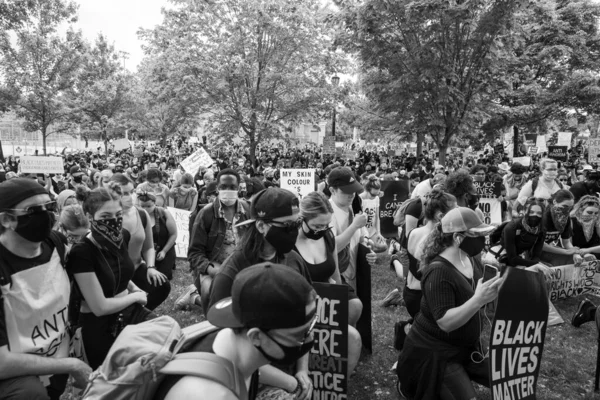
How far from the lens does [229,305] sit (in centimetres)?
170

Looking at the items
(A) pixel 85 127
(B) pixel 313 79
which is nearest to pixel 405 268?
(B) pixel 313 79

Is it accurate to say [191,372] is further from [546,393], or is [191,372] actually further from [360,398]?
[546,393]

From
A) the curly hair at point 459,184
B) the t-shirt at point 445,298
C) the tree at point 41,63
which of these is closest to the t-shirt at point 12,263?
the t-shirt at point 445,298

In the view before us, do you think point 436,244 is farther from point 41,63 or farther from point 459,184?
point 41,63

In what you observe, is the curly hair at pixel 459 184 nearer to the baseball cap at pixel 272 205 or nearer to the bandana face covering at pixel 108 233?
the baseball cap at pixel 272 205

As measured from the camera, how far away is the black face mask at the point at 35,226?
8.36 feet

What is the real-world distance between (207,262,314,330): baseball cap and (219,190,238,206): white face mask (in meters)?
3.29

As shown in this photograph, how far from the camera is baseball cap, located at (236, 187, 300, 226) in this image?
9.32ft

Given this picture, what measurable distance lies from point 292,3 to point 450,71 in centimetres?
624

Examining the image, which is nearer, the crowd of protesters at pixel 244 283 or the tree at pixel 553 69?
the crowd of protesters at pixel 244 283

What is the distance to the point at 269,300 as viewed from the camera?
1562 mm

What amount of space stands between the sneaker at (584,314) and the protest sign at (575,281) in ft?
1.83

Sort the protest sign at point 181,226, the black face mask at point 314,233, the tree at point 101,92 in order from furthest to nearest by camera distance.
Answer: the tree at point 101,92, the protest sign at point 181,226, the black face mask at point 314,233

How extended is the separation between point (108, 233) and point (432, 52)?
12681 millimetres
